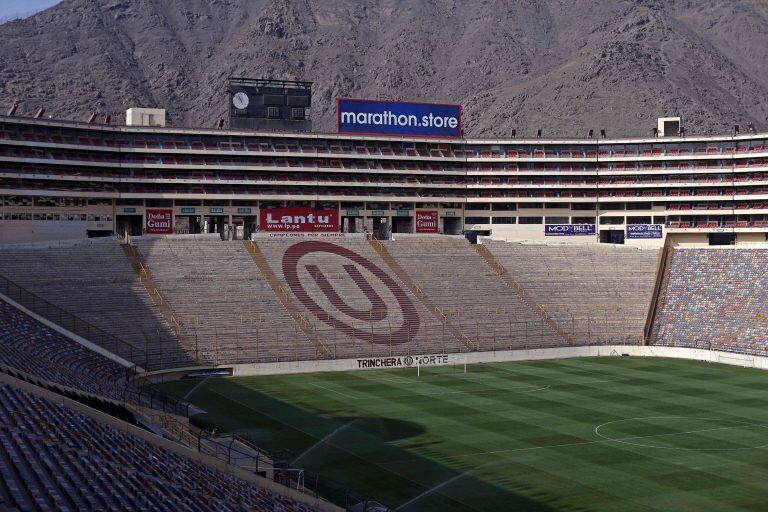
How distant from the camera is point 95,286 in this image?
76250 millimetres

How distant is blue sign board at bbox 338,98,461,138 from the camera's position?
106 m

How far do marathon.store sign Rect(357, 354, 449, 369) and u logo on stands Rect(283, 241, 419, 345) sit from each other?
2.32m

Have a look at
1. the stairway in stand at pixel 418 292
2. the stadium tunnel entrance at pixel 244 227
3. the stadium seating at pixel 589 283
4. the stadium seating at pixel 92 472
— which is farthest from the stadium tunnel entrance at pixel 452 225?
the stadium seating at pixel 92 472

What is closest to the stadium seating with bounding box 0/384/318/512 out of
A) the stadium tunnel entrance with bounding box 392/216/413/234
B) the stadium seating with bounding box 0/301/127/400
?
the stadium seating with bounding box 0/301/127/400

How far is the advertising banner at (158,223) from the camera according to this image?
93.6m

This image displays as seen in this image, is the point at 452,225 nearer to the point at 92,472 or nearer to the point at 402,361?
the point at 402,361

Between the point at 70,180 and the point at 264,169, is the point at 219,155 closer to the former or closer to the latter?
the point at 264,169

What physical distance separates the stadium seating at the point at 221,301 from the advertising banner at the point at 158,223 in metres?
5.35

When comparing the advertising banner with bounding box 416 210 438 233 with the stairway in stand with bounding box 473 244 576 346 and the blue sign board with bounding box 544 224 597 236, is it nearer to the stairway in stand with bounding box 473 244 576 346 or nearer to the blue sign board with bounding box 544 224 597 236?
the stairway in stand with bounding box 473 244 576 346

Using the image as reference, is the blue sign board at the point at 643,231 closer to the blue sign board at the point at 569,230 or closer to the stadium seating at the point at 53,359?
the blue sign board at the point at 569,230

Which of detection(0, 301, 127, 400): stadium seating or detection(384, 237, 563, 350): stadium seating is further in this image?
detection(384, 237, 563, 350): stadium seating

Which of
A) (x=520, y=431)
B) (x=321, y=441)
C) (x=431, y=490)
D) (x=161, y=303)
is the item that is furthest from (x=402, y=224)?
(x=431, y=490)

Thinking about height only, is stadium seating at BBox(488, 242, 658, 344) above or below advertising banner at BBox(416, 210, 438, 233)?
below

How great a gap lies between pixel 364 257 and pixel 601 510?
54.7 m
